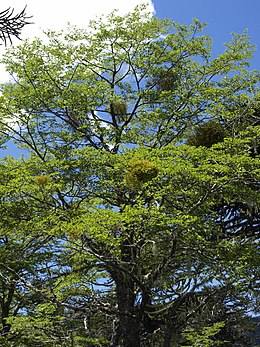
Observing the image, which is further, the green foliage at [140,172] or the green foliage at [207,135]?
the green foliage at [207,135]

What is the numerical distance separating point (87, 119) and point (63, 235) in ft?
10.6

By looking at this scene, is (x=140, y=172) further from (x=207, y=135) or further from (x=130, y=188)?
(x=207, y=135)

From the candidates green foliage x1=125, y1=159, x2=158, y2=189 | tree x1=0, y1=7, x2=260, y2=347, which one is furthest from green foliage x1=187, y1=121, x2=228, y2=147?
green foliage x1=125, y1=159, x2=158, y2=189

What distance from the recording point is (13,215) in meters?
10.2

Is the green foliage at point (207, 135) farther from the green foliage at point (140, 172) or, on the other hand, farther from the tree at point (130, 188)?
the green foliage at point (140, 172)

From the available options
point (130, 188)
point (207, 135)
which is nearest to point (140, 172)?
point (130, 188)

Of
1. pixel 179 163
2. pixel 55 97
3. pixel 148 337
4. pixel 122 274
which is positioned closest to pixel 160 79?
pixel 55 97

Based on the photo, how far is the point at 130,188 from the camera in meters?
8.51

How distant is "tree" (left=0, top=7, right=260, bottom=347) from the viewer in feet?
28.7

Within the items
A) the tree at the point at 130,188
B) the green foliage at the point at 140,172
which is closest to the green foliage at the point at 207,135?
the tree at the point at 130,188

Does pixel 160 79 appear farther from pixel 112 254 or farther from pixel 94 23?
pixel 112 254

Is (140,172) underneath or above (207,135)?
underneath

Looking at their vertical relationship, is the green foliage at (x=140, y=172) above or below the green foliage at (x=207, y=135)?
below

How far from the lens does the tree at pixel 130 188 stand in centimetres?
874
